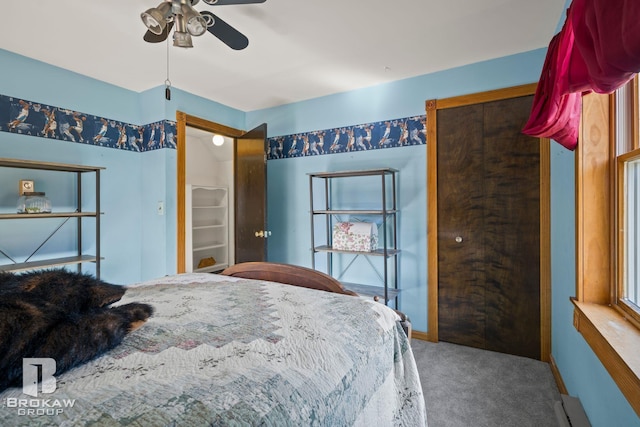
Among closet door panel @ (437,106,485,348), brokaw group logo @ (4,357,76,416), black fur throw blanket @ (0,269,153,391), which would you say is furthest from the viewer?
closet door panel @ (437,106,485,348)

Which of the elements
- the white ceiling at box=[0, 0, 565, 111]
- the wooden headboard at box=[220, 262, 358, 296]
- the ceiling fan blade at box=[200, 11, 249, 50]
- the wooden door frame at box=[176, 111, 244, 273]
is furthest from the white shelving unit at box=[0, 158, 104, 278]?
the ceiling fan blade at box=[200, 11, 249, 50]

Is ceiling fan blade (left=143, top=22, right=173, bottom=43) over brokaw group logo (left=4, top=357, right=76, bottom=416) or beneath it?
over

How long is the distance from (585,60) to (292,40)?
183 centimetres

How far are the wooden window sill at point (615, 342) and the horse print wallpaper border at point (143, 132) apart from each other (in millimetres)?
1888

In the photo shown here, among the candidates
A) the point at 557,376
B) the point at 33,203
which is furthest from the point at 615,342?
the point at 33,203

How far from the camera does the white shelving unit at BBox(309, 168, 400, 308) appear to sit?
288cm

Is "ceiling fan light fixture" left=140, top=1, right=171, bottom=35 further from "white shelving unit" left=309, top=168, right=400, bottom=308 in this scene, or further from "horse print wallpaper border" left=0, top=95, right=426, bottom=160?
"white shelving unit" left=309, top=168, right=400, bottom=308

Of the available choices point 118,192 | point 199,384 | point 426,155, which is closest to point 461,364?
point 426,155

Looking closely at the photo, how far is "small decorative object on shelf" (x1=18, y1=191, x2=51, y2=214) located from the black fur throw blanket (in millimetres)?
1661

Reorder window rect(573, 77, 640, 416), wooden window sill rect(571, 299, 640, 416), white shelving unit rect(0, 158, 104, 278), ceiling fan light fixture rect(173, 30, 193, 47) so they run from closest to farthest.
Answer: wooden window sill rect(571, 299, 640, 416)
window rect(573, 77, 640, 416)
ceiling fan light fixture rect(173, 30, 193, 47)
white shelving unit rect(0, 158, 104, 278)

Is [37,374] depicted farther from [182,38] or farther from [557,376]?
[557,376]

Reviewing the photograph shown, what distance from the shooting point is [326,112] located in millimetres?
3375

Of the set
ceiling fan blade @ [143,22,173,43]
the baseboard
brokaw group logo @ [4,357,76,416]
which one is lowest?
the baseboard

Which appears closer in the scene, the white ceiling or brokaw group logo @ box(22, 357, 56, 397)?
brokaw group logo @ box(22, 357, 56, 397)
